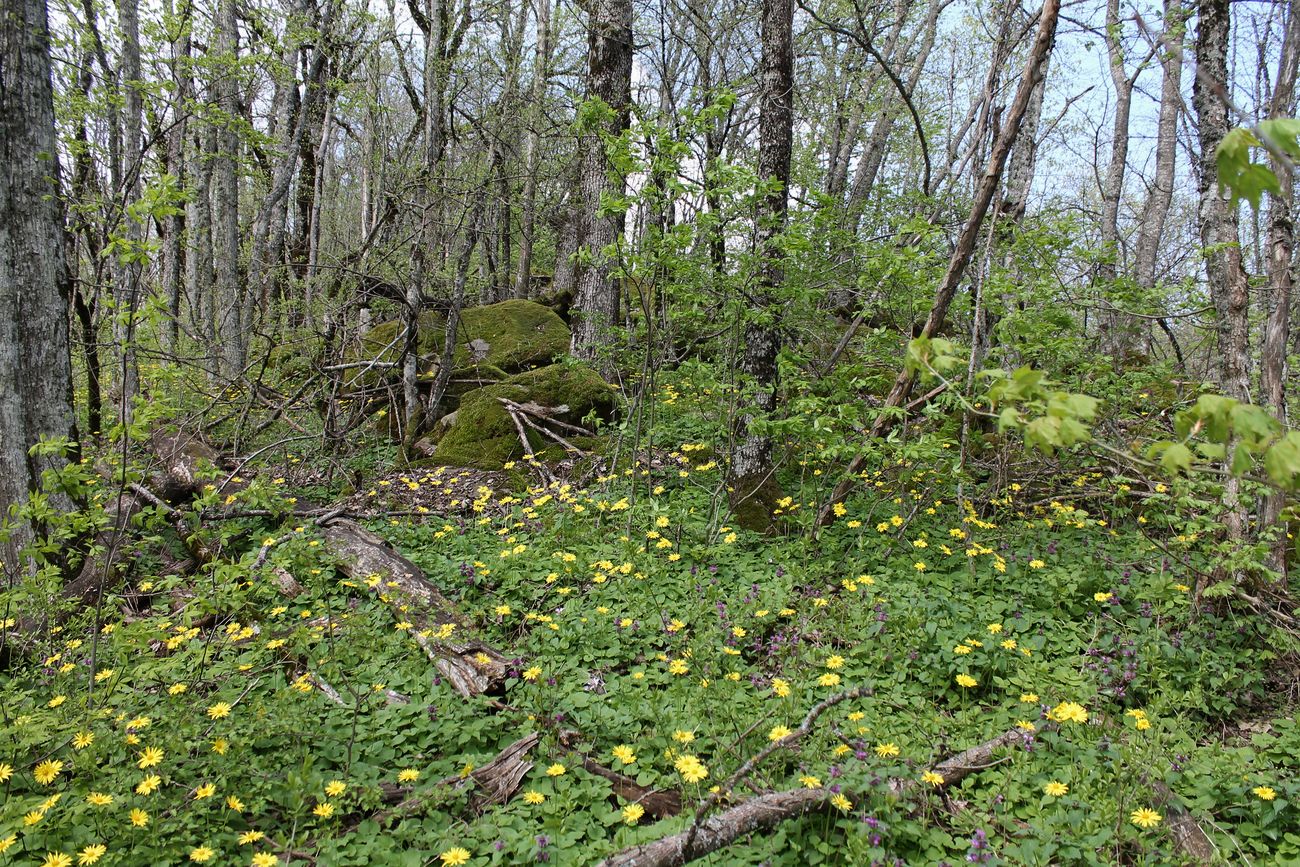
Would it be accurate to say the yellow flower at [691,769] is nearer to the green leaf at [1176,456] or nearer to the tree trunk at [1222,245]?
the green leaf at [1176,456]

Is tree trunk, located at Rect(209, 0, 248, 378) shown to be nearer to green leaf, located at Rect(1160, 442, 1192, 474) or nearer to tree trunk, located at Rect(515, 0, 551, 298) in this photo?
tree trunk, located at Rect(515, 0, 551, 298)

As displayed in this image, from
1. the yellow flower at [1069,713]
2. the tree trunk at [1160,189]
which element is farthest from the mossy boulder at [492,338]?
the tree trunk at [1160,189]

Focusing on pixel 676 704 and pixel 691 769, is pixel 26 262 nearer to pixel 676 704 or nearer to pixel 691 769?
pixel 676 704

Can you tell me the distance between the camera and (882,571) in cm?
446

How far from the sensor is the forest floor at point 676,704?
2.44 metres

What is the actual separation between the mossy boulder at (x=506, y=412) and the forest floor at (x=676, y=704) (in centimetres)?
226

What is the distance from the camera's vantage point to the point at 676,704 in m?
3.22

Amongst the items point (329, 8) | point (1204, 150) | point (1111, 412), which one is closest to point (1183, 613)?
point (1111, 412)

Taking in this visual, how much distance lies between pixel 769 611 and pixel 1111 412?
119 inches

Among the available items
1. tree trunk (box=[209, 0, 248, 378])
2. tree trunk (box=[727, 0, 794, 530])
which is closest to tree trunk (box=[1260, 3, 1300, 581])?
tree trunk (box=[727, 0, 794, 530])

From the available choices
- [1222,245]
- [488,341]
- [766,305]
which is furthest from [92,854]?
[488,341]

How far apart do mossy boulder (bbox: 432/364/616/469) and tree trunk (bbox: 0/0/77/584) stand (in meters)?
3.56

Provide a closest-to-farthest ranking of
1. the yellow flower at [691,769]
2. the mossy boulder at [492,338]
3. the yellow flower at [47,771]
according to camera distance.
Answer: the yellow flower at [691,769] → the yellow flower at [47,771] → the mossy boulder at [492,338]

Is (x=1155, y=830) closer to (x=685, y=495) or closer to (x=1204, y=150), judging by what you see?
(x=685, y=495)
